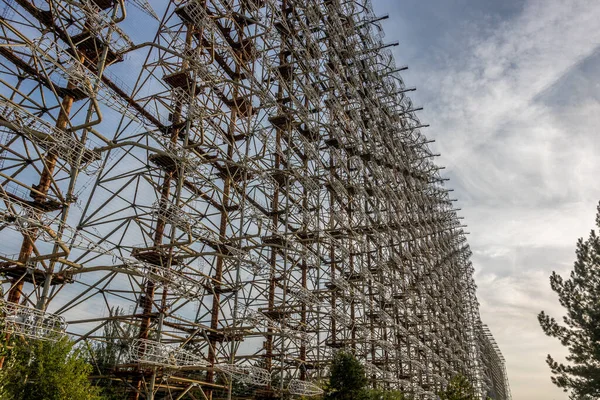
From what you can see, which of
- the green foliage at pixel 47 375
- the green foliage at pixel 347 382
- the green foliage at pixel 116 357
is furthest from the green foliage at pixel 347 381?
the green foliage at pixel 47 375

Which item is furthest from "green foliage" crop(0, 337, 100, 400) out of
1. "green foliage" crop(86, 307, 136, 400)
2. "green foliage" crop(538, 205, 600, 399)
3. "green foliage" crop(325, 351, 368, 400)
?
"green foliage" crop(538, 205, 600, 399)

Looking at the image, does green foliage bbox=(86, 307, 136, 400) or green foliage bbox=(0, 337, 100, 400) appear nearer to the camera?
green foliage bbox=(0, 337, 100, 400)

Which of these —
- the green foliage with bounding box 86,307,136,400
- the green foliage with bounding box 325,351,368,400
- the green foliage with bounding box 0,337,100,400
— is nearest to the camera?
the green foliage with bounding box 0,337,100,400

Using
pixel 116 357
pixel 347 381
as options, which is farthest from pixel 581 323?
pixel 116 357

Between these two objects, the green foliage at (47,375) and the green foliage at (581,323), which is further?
the green foliage at (581,323)

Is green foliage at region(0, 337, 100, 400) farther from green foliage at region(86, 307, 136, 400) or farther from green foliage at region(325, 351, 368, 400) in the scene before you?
green foliage at region(325, 351, 368, 400)

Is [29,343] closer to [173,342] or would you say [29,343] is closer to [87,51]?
[173,342]

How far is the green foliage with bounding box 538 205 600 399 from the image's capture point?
1925 centimetres

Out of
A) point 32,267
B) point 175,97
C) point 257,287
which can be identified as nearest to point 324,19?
point 175,97

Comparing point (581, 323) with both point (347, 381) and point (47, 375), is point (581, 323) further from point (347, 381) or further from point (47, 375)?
point (47, 375)

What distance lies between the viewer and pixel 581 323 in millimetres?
19812

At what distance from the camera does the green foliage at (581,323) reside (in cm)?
1925

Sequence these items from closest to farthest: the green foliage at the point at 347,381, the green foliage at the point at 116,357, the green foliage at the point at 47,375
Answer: the green foliage at the point at 47,375, the green foliage at the point at 116,357, the green foliage at the point at 347,381

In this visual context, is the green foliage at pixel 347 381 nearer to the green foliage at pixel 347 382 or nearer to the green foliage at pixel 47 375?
the green foliage at pixel 347 382
